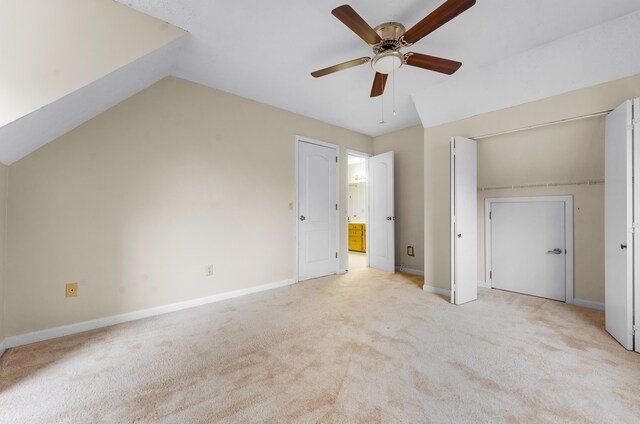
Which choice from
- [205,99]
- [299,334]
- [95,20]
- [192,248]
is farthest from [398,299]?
[95,20]

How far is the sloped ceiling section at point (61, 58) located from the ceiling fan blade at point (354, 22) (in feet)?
4.63

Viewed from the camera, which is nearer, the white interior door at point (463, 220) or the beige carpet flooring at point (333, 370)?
the beige carpet flooring at point (333, 370)

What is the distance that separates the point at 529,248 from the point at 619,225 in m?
1.29

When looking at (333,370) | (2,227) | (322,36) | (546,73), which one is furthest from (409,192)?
(2,227)

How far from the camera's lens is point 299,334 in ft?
7.68

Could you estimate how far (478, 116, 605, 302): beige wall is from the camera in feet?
9.26

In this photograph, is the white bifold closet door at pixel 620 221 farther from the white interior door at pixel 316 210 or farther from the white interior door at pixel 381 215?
the white interior door at pixel 316 210

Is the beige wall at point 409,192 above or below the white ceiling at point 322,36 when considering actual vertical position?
below

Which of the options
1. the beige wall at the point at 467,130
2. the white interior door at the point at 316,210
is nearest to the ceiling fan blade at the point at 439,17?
the beige wall at the point at 467,130

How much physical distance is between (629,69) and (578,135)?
0.80 metres

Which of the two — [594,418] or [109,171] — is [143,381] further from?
[594,418]

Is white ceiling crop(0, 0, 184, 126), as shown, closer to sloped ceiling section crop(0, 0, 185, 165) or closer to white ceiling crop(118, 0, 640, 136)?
sloped ceiling section crop(0, 0, 185, 165)

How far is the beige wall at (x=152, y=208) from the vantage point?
224 centimetres

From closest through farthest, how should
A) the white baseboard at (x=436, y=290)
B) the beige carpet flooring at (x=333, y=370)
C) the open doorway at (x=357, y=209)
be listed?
1. the beige carpet flooring at (x=333, y=370)
2. the white baseboard at (x=436, y=290)
3. the open doorway at (x=357, y=209)
